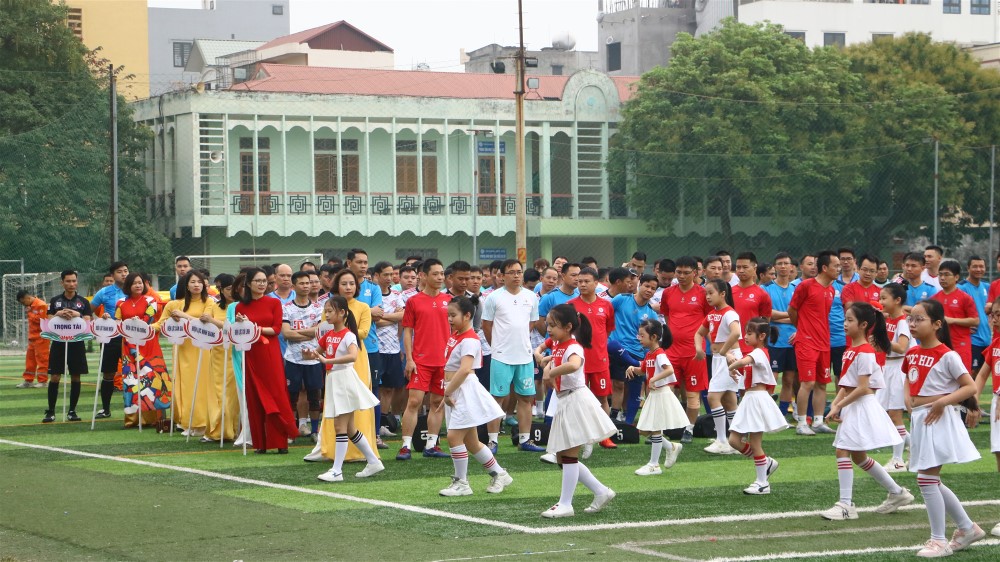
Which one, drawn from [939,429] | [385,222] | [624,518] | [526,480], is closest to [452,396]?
[526,480]

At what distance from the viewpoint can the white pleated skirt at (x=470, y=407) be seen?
34.3 feet

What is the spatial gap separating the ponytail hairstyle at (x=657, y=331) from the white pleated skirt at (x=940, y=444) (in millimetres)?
4056

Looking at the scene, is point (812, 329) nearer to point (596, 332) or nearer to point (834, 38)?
point (596, 332)

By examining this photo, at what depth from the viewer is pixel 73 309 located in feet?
53.9

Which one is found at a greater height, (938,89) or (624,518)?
(938,89)

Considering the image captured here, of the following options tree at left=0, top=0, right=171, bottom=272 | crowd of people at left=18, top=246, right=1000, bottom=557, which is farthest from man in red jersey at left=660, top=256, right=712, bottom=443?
tree at left=0, top=0, right=171, bottom=272

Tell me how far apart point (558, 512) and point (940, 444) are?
2.65 m

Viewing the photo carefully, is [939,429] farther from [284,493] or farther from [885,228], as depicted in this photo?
[885,228]

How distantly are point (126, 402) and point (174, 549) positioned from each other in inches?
312

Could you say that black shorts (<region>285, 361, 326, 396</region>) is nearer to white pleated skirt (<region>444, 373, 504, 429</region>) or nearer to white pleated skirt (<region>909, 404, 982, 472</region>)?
white pleated skirt (<region>444, 373, 504, 429</region>)

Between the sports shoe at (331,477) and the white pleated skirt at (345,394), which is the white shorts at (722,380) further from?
the sports shoe at (331,477)

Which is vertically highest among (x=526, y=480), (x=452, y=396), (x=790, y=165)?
(x=790, y=165)

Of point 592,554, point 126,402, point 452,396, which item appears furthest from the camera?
point 126,402

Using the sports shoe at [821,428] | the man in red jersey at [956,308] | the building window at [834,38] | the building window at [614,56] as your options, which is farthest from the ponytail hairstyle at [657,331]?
the building window at [834,38]
